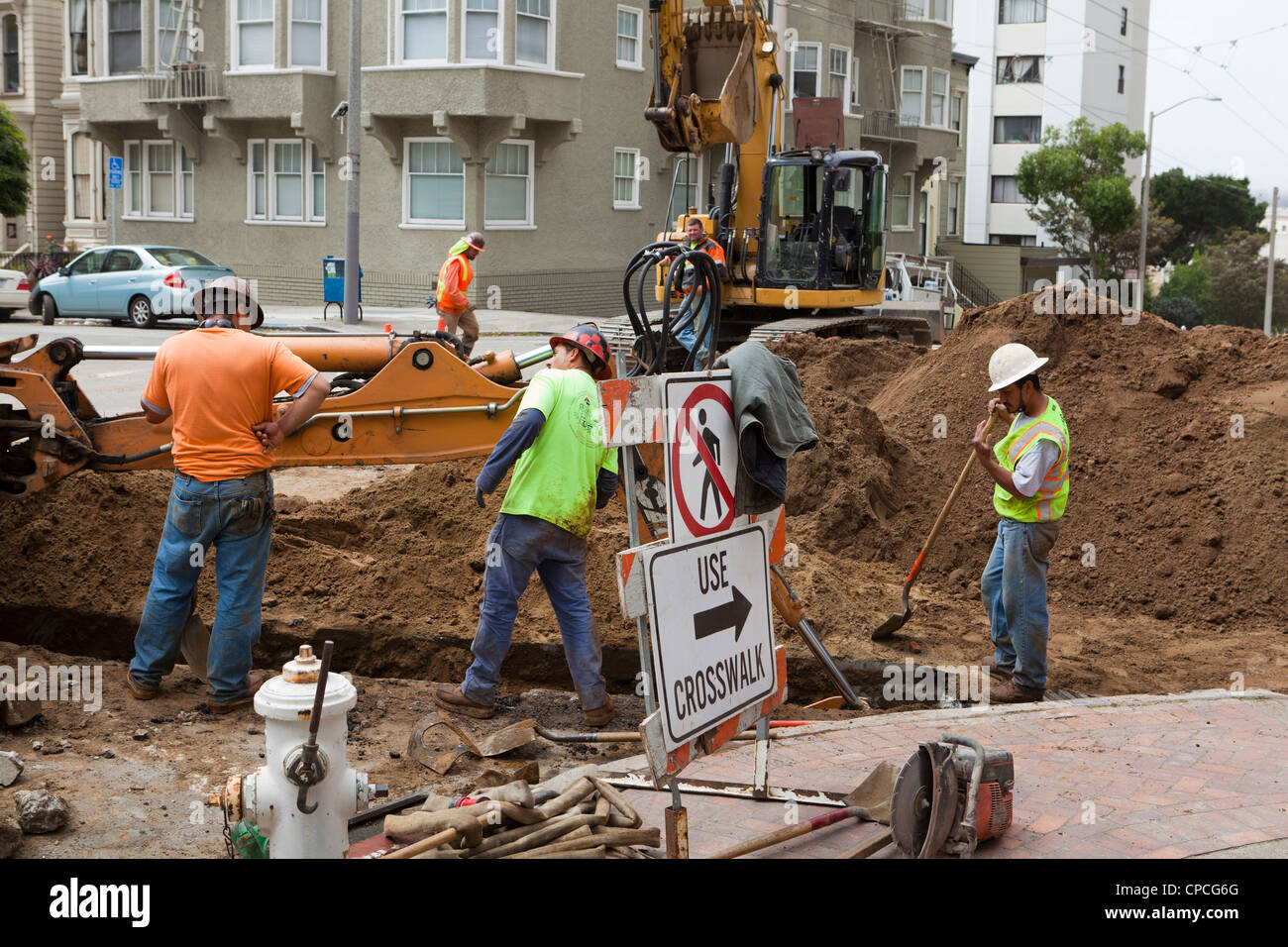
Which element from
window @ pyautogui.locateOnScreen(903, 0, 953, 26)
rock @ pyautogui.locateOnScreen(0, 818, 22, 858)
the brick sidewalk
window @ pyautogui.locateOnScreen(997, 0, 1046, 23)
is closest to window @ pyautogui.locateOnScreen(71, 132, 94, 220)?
window @ pyautogui.locateOnScreen(903, 0, 953, 26)

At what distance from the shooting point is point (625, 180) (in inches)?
1314

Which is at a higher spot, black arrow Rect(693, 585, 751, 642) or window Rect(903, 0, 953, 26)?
window Rect(903, 0, 953, 26)

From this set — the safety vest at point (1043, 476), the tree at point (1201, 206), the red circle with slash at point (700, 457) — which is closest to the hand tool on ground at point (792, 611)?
the red circle with slash at point (700, 457)

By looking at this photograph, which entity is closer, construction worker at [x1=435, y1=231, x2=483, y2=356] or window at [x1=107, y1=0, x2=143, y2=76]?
construction worker at [x1=435, y1=231, x2=483, y2=356]

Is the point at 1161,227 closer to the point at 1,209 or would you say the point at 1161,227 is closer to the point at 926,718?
the point at 1,209

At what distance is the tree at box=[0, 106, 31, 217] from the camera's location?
1282 inches

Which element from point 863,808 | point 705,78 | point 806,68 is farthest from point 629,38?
point 863,808

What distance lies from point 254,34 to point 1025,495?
2837 cm

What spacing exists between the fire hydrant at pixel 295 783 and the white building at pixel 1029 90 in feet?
203

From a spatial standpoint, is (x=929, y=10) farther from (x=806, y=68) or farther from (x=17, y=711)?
(x=17, y=711)

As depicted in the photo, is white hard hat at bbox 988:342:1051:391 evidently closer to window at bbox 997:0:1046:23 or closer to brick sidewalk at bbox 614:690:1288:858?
brick sidewalk at bbox 614:690:1288:858

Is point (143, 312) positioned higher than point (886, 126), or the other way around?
point (886, 126)

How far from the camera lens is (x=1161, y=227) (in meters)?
56.9

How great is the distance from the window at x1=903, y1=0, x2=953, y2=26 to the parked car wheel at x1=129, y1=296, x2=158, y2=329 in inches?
1123
